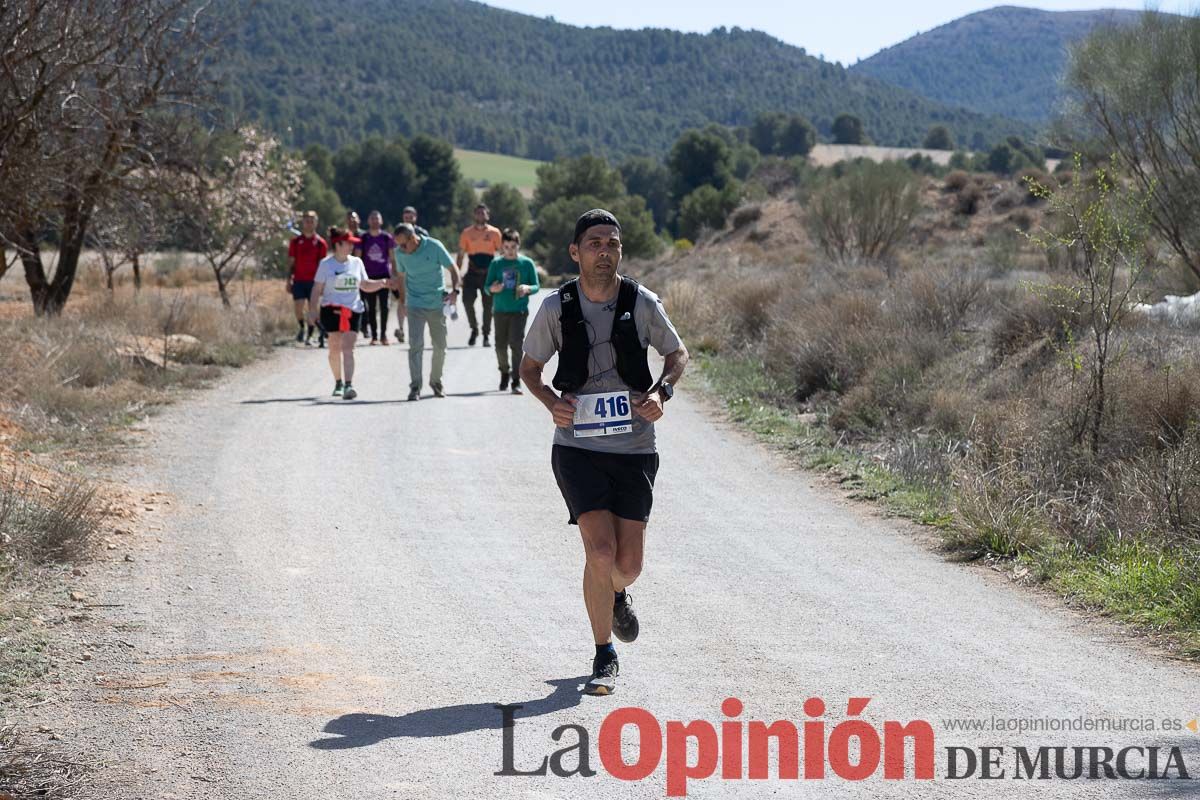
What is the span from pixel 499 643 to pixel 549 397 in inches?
55.8

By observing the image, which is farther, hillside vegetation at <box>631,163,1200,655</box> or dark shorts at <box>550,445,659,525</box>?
hillside vegetation at <box>631,163,1200,655</box>

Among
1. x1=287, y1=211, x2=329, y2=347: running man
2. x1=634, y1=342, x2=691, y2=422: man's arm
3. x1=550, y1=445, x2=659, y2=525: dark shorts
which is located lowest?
x1=550, y1=445, x2=659, y2=525: dark shorts

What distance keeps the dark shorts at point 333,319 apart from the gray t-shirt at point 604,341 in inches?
375

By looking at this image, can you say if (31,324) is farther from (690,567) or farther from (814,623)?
(814,623)

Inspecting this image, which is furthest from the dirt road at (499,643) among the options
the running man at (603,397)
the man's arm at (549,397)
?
the man's arm at (549,397)

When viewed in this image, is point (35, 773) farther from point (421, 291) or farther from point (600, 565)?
point (421, 291)

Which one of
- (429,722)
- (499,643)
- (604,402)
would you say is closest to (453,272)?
(499,643)

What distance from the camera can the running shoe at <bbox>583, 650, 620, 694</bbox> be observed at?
19.2 feet

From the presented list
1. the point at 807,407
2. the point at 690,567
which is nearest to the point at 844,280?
the point at 807,407

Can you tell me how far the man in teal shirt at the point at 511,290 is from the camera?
52.1 ft

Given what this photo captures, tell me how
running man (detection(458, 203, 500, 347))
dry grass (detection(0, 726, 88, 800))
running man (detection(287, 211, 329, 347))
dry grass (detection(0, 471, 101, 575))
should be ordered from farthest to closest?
running man (detection(287, 211, 329, 347)) → running man (detection(458, 203, 500, 347)) → dry grass (detection(0, 471, 101, 575)) → dry grass (detection(0, 726, 88, 800))

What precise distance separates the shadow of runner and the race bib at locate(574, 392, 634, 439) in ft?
3.70

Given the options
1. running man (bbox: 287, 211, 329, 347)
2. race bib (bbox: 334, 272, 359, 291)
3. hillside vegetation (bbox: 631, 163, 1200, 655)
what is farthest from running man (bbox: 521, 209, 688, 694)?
running man (bbox: 287, 211, 329, 347)

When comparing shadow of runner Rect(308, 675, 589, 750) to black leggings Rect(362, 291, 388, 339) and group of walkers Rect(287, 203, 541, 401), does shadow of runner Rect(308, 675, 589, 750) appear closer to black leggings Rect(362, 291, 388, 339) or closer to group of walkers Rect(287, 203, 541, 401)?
group of walkers Rect(287, 203, 541, 401)
